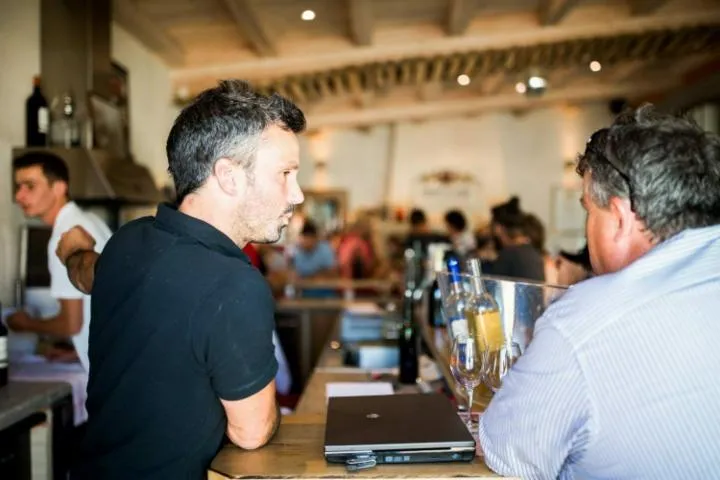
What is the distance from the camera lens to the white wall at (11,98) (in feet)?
10.9

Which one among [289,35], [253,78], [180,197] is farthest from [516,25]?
[180,197]

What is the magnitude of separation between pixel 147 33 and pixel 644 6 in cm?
417

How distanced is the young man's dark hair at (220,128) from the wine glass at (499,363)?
728mm

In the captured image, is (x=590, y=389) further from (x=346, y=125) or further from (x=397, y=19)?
(x=346, y=125)

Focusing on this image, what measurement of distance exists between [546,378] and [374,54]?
208 inches

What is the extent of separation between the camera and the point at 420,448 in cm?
127

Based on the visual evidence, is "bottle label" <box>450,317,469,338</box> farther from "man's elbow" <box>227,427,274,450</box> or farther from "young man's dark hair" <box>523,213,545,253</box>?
"young man's dark hair" <box>523,213,545,253</box>

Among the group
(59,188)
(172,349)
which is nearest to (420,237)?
(59,188)

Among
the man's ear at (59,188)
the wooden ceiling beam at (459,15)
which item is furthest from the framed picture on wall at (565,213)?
the man's ear at (59,188)

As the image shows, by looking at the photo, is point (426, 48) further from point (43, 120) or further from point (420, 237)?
point (43, 120)

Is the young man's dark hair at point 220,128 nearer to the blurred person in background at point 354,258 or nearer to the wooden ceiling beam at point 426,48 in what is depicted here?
the wooden ceiling beam at point 426,48

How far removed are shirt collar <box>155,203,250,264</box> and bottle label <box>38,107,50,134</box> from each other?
104 inches

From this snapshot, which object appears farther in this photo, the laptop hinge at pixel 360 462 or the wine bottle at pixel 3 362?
the wine bottle at pixel 3 362

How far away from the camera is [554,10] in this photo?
532cm
